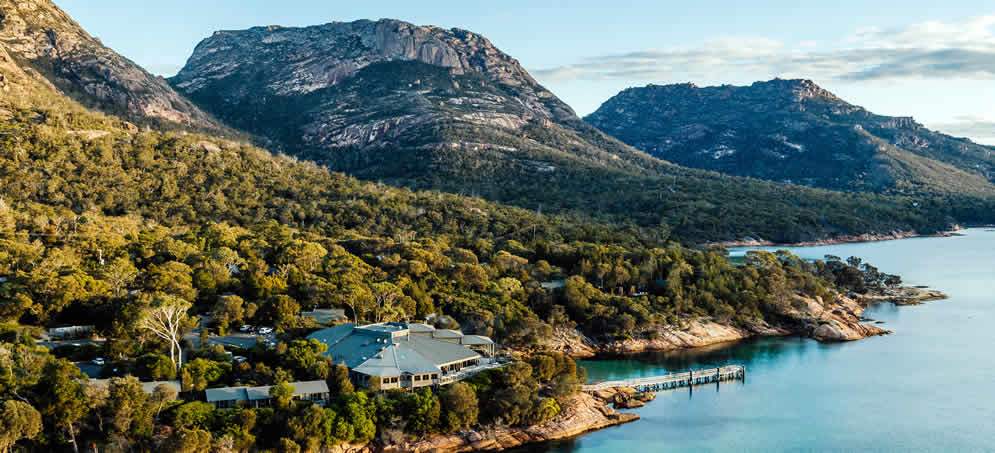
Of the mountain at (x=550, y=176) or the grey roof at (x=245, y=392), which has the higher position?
the mountain at (x=550, y=176)

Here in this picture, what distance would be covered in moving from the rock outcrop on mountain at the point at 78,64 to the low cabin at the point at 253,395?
101m

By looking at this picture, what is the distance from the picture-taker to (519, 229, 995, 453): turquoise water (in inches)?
1719

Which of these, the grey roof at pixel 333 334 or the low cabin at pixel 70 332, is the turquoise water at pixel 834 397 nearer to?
the grey roof at pixel 333 334

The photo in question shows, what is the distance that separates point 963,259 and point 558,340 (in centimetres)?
9682

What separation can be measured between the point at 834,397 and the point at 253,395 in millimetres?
38019

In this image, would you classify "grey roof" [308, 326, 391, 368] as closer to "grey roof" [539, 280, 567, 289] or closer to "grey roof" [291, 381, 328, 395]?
"grey roof" [291, 381, 328, 395]

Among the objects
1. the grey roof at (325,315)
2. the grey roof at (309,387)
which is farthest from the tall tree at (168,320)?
the grey roof at (325,315)

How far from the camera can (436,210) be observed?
105000 millimetres

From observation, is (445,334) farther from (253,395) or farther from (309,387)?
(253,395)

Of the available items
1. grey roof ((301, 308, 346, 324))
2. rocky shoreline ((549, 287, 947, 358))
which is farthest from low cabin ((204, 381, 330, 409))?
rocky shoreline ((549, 287, 947, 358))

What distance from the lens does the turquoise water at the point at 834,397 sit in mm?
43656

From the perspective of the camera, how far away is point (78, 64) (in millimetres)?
136750

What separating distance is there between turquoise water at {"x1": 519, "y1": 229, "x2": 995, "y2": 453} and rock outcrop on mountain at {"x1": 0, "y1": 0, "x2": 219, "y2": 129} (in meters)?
111

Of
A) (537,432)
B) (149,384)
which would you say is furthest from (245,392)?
(537,432)
